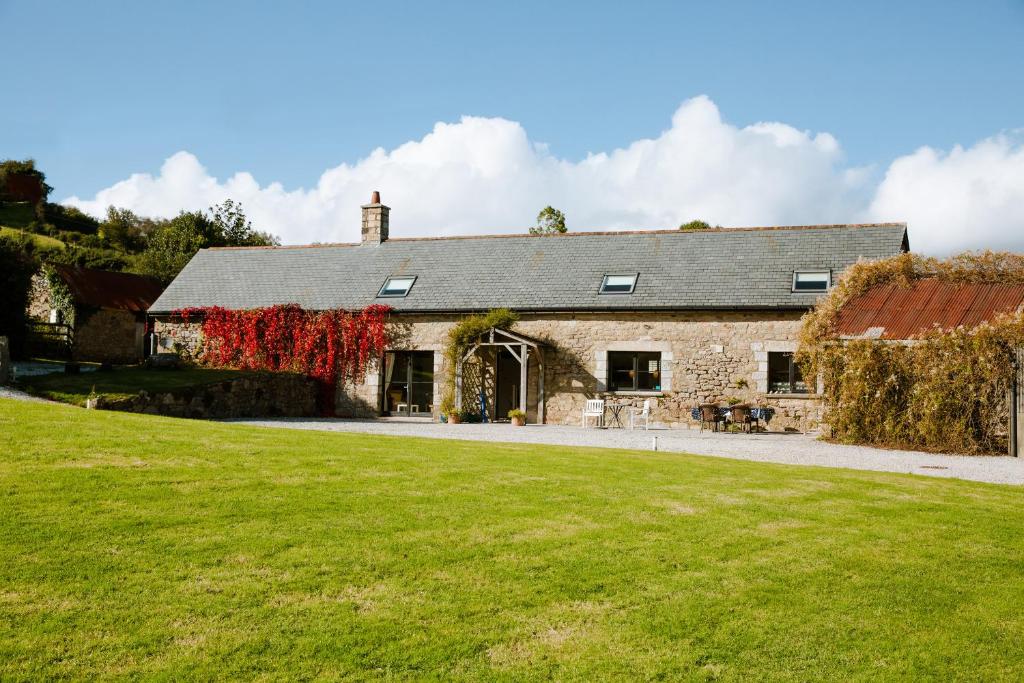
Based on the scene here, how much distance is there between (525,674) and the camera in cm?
402

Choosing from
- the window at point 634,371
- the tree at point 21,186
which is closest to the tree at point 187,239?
the tree at point 21,186

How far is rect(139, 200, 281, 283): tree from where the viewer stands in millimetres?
47812

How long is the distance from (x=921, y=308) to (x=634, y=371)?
23.1 feet

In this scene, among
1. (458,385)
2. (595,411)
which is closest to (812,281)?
(595,411)

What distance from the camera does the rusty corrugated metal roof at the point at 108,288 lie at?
3388cm

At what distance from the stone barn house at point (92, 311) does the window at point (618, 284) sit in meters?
18.4

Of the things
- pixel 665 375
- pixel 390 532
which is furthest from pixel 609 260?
pixel 390 532

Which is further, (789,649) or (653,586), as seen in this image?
(653,586)

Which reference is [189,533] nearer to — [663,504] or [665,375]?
[663,504]

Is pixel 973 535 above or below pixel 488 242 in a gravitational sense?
below

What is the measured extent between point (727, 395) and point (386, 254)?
1175 centimetres

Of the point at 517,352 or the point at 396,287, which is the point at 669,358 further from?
the point at 396,287

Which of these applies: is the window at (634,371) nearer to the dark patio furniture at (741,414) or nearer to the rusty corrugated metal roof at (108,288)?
the dark patio furniture at (741,414)

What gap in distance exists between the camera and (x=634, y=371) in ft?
72.6
